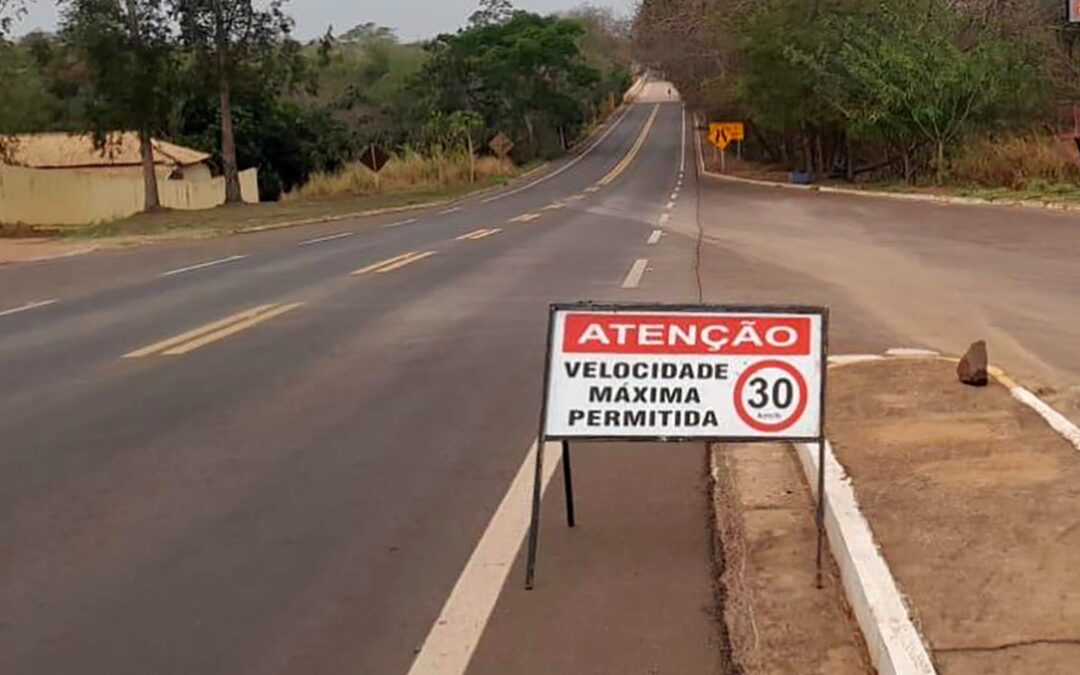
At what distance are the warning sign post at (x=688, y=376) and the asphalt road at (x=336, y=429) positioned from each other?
58 centimetres

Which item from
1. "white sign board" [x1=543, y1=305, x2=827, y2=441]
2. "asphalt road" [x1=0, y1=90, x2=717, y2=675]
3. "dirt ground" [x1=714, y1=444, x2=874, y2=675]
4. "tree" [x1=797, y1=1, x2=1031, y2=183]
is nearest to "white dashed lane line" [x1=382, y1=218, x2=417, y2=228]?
"tree" [x1=797, y1=1, x2=1031, y2=183]

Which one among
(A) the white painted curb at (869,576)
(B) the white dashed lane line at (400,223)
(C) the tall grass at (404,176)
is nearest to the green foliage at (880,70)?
(C) the tall grass at (404,176)

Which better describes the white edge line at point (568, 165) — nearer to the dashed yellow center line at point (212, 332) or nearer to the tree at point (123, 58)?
the tree at point (123, 58)

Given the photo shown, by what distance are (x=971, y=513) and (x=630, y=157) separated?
77.4 m

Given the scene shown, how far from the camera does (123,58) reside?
42.8 m

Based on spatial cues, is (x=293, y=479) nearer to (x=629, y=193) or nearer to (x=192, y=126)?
(x=629, y=193)

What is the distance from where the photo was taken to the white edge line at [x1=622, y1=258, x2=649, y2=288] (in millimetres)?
15971

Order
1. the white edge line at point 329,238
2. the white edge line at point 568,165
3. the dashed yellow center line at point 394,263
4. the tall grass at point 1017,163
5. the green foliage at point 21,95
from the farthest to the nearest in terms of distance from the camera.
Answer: the white edge line at point 568,165, the green foliage at point 21,95, the tall grass at point 1017,163, the white edge line at point 329,238, the dashed yellow center line at point 394,263

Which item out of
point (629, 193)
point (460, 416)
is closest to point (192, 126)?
point (629, 193)

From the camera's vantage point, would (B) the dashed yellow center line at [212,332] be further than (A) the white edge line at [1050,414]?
Yes

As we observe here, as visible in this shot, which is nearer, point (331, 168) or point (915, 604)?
point (915, 604)

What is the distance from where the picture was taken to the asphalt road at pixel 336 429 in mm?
5094

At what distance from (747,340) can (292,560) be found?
81.7 inches

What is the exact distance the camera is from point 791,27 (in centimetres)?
4741
